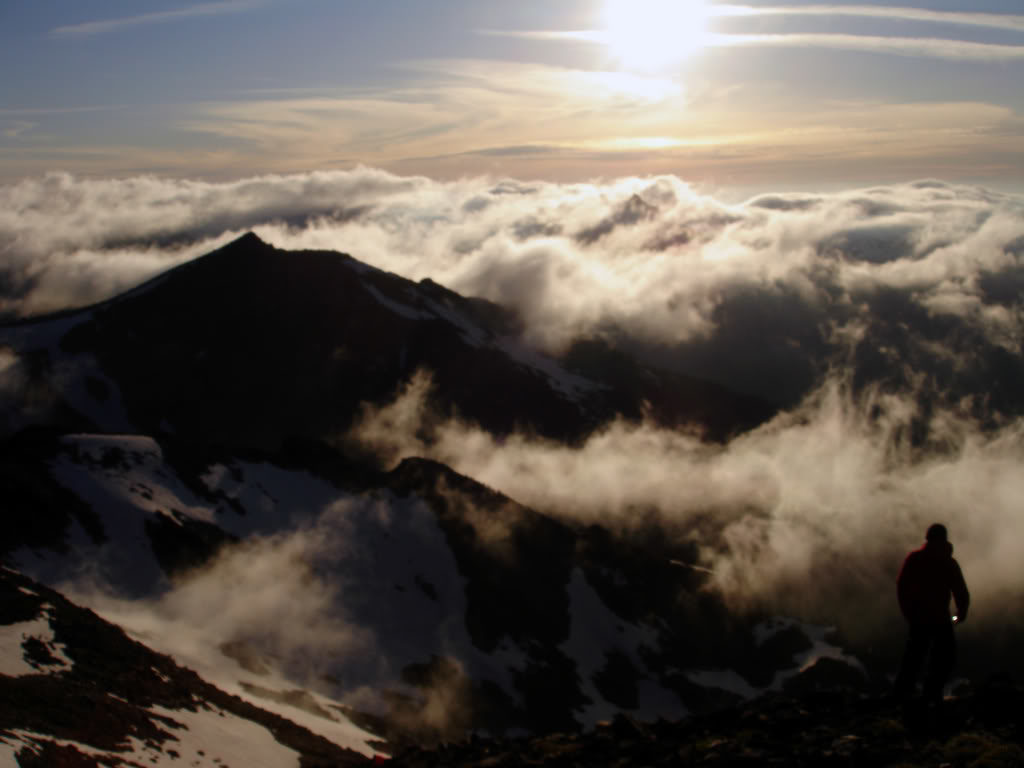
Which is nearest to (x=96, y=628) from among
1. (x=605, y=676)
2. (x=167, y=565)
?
(x=167, y=565)

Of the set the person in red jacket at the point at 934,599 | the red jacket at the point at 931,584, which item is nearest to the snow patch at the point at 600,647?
the person in red jacket at the point at 934,599

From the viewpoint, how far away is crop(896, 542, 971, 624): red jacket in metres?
21.1

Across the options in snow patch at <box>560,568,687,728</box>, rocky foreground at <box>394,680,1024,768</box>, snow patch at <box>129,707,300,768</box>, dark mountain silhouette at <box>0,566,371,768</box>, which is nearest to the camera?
rocky foreground at <box>394,680,1024,768</box>

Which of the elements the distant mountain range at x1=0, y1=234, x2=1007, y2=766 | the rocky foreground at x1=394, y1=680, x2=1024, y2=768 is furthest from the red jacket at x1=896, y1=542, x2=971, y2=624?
the distant mountain range at x1=0, y1=234, x2=1007, y2=766

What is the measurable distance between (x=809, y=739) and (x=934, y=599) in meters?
4.70

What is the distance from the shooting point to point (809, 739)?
20344 millimetres

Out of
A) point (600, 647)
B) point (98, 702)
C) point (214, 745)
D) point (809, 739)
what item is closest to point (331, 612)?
point (600, 647)

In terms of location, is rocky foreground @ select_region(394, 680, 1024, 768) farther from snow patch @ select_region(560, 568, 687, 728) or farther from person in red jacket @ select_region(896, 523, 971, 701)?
snow patch @ select_region(560, 568, 687, 728)

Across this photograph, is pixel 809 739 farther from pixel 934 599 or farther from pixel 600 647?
pixel 600 647

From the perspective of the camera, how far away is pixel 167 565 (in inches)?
3268

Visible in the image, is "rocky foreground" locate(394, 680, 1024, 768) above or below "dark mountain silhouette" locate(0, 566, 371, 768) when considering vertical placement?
above

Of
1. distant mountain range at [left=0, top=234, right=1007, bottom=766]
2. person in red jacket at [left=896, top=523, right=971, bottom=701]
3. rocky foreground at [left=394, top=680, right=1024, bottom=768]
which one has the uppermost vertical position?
person in red jacket at [left=896, top=523, right=971, bottom=701]

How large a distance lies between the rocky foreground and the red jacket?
7.48 feet

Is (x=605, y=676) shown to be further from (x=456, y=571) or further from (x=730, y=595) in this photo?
(x=730, y=595)
